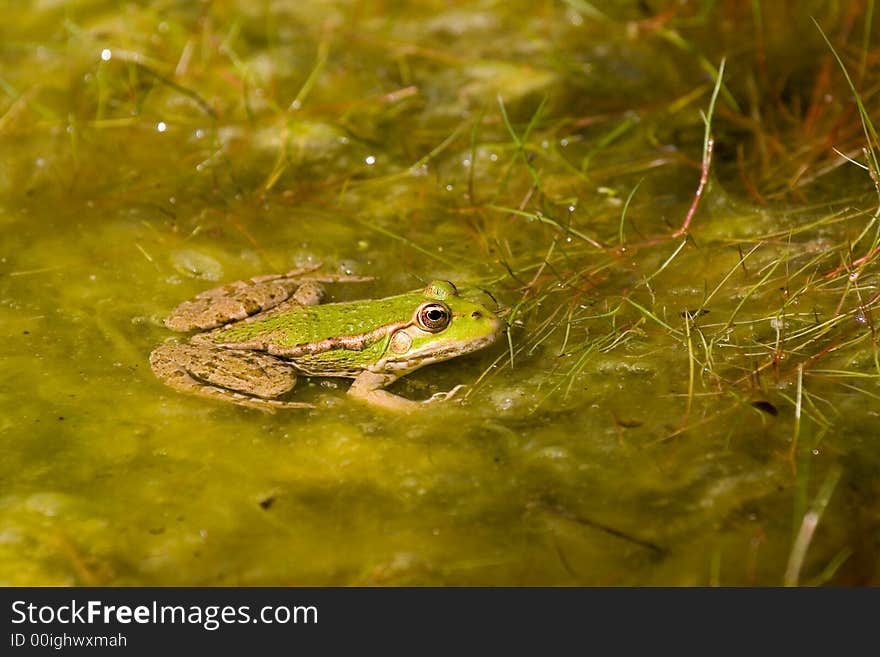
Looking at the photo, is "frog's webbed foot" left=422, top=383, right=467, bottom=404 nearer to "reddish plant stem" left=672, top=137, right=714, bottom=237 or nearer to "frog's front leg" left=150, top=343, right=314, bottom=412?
"frog's front leg" left=150, top=343, right=314, bottom=412

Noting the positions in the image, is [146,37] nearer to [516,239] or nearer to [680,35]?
[516,239]

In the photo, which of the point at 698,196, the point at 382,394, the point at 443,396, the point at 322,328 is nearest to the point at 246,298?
the point at 322,328

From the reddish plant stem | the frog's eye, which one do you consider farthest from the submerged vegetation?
the frog's eye

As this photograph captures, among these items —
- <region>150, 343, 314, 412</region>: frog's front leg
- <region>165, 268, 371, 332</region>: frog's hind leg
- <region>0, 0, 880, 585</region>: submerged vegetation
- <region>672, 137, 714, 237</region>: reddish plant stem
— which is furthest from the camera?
<region>672, 137, 714, 237</region>: reddish plant stem

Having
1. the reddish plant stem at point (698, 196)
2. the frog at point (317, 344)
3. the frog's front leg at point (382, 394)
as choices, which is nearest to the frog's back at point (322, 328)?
the frog at point (317, 344)

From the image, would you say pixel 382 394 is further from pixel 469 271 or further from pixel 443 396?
pixel 469 271

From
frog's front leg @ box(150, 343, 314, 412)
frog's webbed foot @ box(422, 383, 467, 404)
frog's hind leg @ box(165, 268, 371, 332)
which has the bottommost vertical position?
frog's webbed foot @ box(422, 383, 467, 404)

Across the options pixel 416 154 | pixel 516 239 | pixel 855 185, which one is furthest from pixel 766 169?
pixel 416 154
